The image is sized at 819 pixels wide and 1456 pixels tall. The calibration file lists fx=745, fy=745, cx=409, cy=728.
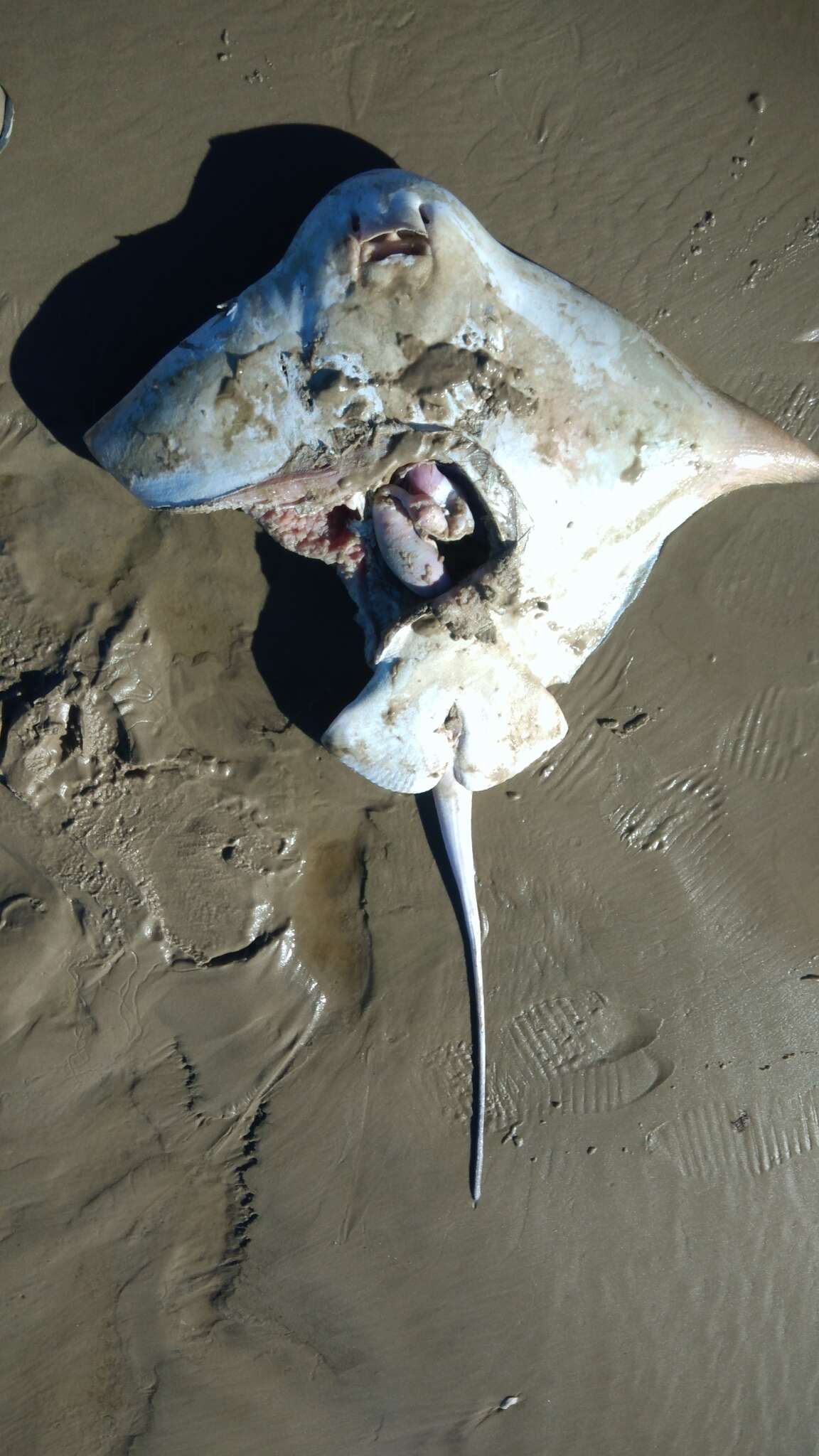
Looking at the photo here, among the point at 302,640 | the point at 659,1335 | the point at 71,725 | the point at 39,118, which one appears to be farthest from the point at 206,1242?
the point at 39,118

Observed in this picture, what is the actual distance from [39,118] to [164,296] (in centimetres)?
100

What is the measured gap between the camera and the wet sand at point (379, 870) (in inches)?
143

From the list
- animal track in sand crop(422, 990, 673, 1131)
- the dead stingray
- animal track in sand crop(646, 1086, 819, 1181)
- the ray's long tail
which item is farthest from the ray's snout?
animal track in sand crop(646, 1086, 819, 1181)

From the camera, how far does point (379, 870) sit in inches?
159

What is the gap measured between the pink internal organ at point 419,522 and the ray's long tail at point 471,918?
1.00 meters

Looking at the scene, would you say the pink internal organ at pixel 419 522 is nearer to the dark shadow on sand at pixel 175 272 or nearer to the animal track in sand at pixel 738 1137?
the dark shadow on sand at pixel 175 272

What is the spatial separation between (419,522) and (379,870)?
1870mm

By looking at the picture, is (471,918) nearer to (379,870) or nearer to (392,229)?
(379,870)

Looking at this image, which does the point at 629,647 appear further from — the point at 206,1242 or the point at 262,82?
the point at 206,1242

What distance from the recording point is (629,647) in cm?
400

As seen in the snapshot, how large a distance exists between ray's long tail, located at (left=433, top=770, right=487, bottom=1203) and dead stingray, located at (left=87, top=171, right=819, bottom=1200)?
214 mm

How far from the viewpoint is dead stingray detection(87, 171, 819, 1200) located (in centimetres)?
297

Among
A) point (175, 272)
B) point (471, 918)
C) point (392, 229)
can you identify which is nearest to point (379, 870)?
point (471, 918)

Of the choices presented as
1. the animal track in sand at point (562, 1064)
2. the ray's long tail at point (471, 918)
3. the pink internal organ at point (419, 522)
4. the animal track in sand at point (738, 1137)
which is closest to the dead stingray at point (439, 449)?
the pink internal organ at point (419, 522)
